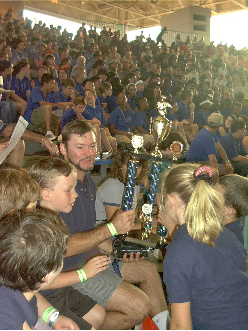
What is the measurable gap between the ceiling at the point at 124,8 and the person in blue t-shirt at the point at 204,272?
77.4 feet

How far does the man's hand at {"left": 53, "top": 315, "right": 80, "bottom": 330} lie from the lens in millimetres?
1459

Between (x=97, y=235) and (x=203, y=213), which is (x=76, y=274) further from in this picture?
(x=203, y=213)

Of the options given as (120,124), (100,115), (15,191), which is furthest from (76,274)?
(120,124)

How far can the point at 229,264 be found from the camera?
1.47 meters

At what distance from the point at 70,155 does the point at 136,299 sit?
1096 millimetres

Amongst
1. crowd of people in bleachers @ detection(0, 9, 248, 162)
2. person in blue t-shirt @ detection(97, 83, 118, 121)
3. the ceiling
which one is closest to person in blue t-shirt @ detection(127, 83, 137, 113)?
crowd of people in bleachers @ detection(0, 9, 248, 162)

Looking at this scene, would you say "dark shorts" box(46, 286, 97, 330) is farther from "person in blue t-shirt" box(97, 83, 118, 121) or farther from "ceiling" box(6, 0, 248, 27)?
"ceiling" box(6, 0, 248, 27)

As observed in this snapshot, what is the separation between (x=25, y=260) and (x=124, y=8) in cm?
2807

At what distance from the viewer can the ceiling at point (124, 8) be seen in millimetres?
23688

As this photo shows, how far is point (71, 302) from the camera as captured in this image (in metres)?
1.89

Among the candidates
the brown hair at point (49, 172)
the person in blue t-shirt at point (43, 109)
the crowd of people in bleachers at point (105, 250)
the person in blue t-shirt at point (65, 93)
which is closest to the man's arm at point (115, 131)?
the person in blue t-shirt at point (65, 93)

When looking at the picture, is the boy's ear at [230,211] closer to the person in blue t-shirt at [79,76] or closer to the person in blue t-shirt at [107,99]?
the person in blue t-shirt at [107,99]

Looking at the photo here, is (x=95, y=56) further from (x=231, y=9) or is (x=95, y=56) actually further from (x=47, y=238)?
(x=231, y=9)

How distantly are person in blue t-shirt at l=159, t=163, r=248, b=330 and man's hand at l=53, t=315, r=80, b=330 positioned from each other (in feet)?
1.43
